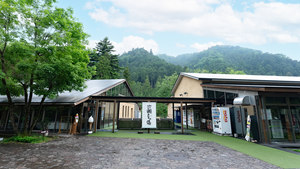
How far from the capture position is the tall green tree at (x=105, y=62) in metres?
32.0

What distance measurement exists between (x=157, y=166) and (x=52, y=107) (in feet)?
35.6

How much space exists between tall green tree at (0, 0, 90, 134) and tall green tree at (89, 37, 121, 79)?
67.9ft

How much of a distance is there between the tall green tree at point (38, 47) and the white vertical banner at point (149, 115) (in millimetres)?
5163

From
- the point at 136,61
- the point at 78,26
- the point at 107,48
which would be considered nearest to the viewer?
the point at 78,26

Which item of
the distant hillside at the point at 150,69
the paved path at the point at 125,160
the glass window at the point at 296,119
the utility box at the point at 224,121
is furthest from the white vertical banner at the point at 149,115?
the distant hillside at the point at 150,69

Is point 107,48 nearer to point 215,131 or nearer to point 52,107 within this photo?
point 52,107

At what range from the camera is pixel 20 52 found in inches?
299

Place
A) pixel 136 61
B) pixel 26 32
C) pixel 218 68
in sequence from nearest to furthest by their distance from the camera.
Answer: pixel 26 32, pixel 218 68, pixel 136 61

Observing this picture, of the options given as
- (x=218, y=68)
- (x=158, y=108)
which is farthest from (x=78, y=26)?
(x=218, y=68)

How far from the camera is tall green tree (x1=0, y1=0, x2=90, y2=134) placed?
25.0 feet

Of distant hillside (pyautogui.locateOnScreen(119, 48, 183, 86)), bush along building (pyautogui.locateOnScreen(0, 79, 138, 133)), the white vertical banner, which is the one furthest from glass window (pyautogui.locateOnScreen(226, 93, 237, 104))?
distant hillside (pyautogui.locateOnScreen(119, 48, 183, 86))

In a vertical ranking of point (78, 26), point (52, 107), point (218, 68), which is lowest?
point (52, 107)

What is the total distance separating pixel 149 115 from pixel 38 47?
8286 millimetres

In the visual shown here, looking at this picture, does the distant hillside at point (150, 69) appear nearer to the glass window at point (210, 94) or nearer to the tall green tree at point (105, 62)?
the tall green tree at point (105, 62)
